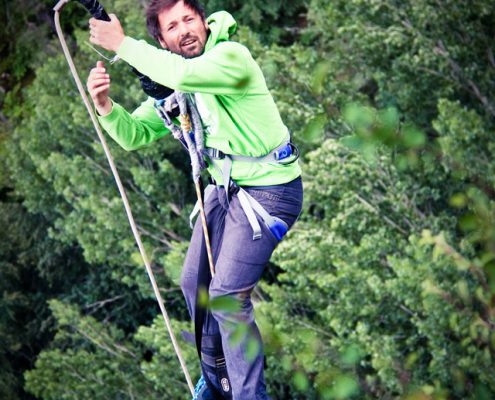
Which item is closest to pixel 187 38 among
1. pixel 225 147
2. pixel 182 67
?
pixel 182 67

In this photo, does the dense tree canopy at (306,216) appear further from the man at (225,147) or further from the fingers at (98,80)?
the fingers at (98,80)

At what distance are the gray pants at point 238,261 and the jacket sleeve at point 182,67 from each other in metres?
0.52

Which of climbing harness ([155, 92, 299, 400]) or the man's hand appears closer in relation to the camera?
the man's hand

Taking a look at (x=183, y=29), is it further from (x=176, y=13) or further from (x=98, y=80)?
(x=98, y=80)

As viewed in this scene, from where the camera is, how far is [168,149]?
11.7 meters

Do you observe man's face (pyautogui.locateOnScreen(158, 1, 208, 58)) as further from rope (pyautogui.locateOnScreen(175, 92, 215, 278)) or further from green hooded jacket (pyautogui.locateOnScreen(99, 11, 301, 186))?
rope (pyautogui.locateOnScreen(175, 92, 215, 278))

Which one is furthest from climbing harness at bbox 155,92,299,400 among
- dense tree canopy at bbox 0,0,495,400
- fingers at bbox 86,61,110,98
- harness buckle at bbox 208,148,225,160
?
dense tree canopy at bbox 0,0,495,400

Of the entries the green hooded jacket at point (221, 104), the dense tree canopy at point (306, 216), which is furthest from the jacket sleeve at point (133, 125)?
the dense tree canopy at point (306, 216)

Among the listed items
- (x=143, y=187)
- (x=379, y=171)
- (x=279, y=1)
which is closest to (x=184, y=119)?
(x=379, y=171)

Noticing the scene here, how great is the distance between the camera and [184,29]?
315 centimetres

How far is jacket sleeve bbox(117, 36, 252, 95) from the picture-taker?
2.92 metres

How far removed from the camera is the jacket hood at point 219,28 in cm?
314

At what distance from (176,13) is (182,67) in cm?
29

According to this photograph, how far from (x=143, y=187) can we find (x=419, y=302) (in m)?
3.97
